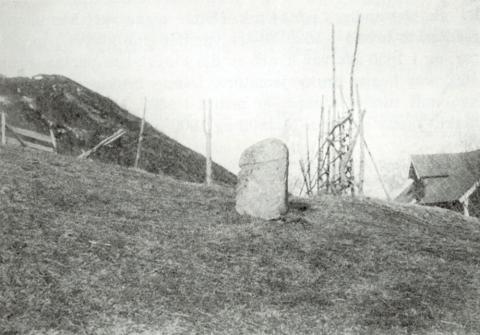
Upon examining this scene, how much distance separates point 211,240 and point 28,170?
495cm

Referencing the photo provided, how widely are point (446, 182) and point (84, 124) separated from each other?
20.5 m

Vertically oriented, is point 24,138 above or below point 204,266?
above

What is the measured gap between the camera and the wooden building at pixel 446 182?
26859mm

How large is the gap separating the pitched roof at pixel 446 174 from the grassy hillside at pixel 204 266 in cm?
1681

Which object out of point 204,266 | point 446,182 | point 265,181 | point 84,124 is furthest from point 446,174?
point 204,266

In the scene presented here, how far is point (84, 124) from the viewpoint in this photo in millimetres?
22703

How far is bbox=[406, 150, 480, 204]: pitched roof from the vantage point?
1096 inches

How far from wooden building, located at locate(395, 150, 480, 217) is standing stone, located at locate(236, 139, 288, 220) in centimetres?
1902

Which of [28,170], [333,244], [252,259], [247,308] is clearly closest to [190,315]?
[247,308]

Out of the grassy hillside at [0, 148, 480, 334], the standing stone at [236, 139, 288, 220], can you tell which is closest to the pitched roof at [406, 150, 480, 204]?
the grassy hillside at [0, 148, 480, 334]

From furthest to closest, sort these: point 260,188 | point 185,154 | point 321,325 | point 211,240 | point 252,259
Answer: point 185,154
point 260,188
point 211,240
point 252,259
point 321,325

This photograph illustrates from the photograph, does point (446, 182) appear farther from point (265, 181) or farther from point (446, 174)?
point (265, 181)

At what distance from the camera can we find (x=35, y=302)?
5977 millimetres

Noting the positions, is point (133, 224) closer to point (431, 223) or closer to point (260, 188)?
point (260, 188)
